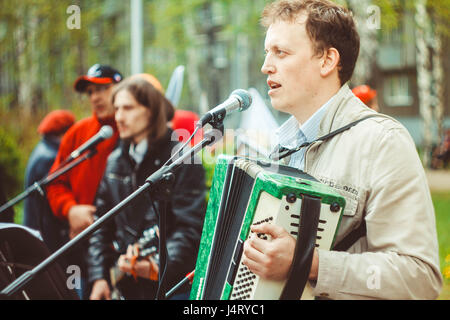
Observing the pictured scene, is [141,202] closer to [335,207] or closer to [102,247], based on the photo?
[102,247]

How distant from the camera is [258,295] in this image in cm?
173

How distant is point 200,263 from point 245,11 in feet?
41.8

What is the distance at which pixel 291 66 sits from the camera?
2.07 m

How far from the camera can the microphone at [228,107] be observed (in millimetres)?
2135

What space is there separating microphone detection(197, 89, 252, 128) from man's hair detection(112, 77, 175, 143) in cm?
136

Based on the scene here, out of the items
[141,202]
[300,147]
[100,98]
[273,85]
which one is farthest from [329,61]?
[100,98]

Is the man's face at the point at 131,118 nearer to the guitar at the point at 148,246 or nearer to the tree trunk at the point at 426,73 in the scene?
the guitar at the point at 148,246

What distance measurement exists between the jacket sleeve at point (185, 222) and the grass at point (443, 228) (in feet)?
4.98

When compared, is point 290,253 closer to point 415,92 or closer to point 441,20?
point 441,20

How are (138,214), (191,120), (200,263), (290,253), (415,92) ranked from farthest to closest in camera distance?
1. (415,92)
2. (191,120)
3. (138,214)
4. (200,263)
5. (290,253)

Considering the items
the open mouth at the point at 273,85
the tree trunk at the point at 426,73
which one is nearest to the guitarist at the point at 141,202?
the open mouth at the point at 273,85

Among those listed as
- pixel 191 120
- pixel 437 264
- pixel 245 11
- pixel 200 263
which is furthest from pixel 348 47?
pixel 245 11

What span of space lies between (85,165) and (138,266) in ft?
4.77

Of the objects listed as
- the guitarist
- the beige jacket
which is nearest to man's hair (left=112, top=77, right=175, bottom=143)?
the guitarist
